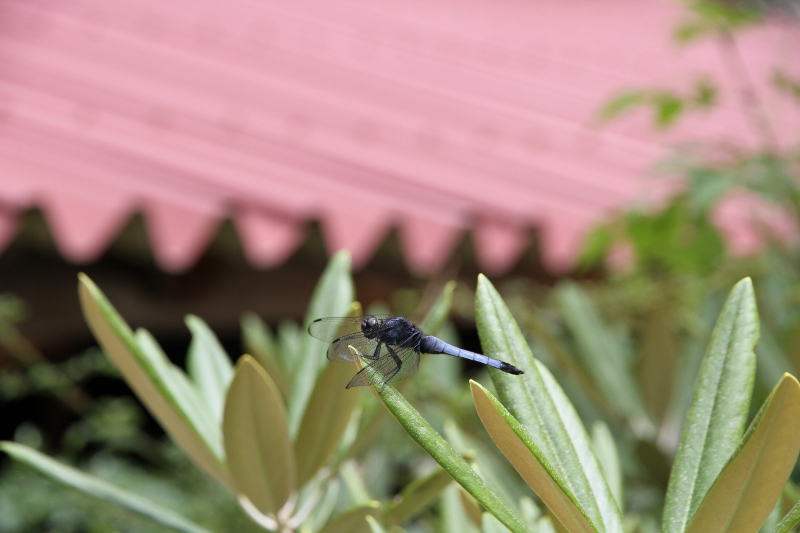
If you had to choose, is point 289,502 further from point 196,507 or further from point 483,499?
point 196,507

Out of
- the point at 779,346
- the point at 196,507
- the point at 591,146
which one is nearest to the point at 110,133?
the point at 196,507

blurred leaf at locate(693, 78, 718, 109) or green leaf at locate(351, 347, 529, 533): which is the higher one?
blurred leaf at locate(693, 78, 718, 109)

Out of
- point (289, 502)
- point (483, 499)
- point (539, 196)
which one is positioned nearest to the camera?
point (483, 499)

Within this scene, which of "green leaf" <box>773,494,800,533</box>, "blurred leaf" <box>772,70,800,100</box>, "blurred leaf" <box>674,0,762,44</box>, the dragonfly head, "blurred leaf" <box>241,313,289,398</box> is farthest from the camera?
"blurred leaf" <box>674,0,762,44</box>

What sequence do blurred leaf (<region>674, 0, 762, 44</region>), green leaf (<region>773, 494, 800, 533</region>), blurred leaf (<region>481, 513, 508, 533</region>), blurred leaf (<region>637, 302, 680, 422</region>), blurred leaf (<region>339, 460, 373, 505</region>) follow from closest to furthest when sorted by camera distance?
green leaf (<region>773, 494, 800, 533</region>)
blurred leaf (<region>481, 513, 508, 533</region>)
blurred leaf (<region>339, 460, 373, 505</region>)
blurred leaf (<region>637, 302, 680, 422</region>)
blurred leaf (<region>674, 0, 762, 44</region>)

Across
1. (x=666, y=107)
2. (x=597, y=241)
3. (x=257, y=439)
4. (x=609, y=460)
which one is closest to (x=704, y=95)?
(x=666, y=107)

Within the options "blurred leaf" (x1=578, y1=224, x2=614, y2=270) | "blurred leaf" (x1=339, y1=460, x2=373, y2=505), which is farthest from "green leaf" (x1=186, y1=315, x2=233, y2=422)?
"blurred leaf" (x1=578, y1=224, x2=614, y2=270)

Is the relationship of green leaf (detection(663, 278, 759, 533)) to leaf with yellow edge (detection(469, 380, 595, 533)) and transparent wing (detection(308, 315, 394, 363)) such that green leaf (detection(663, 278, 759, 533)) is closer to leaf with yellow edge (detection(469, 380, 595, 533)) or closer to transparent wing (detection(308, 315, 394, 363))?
leaf with yellow edge (detection(469, 380, 595, 533))
